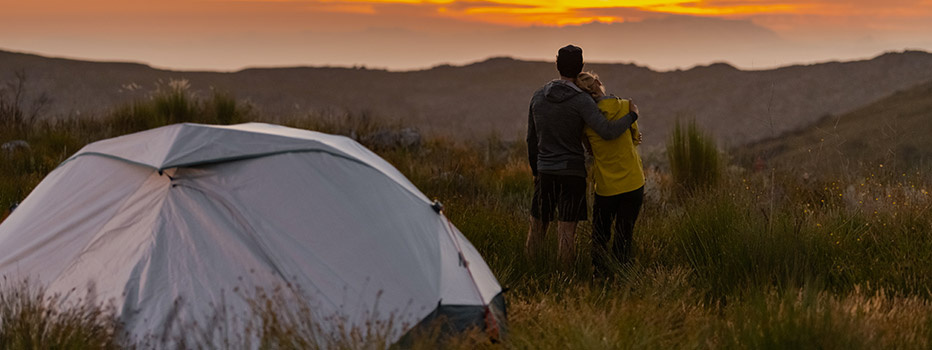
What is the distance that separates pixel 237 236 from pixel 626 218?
10.6ft

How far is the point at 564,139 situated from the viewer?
703 cm

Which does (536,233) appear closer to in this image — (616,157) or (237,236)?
(616,157)

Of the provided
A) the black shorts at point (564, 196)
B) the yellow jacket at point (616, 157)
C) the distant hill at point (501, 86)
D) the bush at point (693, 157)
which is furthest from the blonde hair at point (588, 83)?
the distant hill at point (501, 86)

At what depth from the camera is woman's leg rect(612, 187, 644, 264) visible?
710 cm

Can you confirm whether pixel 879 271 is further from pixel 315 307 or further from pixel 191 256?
pixel 191 256

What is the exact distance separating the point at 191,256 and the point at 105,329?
1.97 feet

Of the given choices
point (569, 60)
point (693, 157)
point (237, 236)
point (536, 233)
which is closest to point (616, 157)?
point (569, 60)

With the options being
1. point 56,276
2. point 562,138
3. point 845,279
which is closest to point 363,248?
point 56,276

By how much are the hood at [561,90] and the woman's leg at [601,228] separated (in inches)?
32.7

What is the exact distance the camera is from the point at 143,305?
15.5 ft

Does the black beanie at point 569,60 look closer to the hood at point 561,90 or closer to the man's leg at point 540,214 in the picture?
the hood at point 561,90

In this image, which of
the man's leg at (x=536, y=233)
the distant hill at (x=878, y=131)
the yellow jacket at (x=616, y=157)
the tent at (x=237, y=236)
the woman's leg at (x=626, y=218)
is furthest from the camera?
the distant hill at (x=878, y=131)

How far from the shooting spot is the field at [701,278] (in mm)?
4598

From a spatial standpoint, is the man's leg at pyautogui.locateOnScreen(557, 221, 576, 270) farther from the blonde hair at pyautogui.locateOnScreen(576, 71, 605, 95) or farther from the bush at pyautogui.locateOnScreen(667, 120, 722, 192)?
the bush at pyautogui.locateOnScreen(667, 120, 722, 192)
